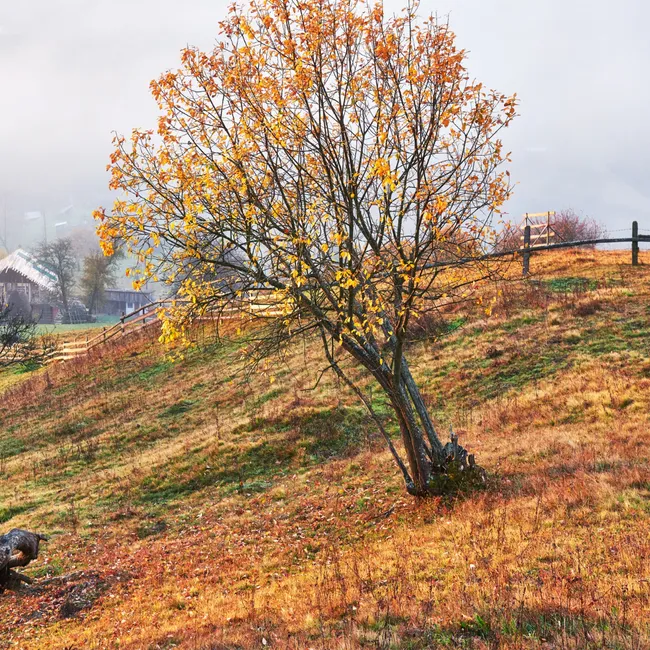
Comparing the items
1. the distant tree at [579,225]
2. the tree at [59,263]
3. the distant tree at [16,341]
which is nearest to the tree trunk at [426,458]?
the distant tree at [16,341]

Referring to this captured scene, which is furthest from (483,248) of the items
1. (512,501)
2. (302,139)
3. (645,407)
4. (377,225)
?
(645,407)

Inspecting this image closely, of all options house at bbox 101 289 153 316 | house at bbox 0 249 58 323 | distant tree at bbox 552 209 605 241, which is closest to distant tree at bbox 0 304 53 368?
distant tree at bbox 552 209 605 241

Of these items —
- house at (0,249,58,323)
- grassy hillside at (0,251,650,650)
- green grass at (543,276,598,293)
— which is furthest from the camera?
house at (0,249,58,323)

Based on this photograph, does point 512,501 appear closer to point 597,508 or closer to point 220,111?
point 597,508

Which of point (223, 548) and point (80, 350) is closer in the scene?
point (223, 548)

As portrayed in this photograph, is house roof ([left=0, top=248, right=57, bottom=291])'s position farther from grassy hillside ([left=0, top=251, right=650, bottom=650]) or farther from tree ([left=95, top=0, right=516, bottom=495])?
tree ([left=95, top=0, right=516, bottom=495])

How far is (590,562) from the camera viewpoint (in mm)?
6301

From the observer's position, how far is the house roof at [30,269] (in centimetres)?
7838

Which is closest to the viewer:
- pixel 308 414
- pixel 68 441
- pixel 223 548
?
pixel 223 548

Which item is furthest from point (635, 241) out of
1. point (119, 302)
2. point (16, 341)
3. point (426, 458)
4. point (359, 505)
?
point (119, 302)

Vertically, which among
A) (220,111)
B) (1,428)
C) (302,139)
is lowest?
(1,428)

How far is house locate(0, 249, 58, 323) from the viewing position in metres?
78.5

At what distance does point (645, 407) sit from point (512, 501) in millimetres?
5570

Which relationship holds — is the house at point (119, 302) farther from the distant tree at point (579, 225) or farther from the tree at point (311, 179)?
the tree at point (311, 179)
